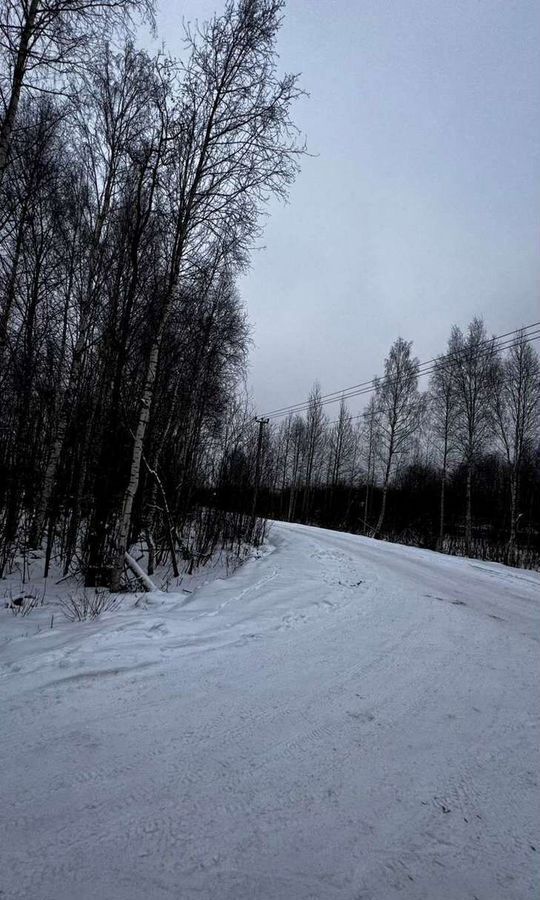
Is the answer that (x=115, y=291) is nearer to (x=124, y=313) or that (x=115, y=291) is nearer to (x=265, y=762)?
(x=124, y=313)

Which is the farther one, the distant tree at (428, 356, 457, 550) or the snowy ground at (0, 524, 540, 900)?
the distant tree at (428, 356, 457, 550)

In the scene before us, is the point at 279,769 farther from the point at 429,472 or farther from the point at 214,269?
the point at 429,472

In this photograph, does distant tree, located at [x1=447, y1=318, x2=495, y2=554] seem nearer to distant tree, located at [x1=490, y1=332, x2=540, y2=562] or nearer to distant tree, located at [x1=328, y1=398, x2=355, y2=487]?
distant tree, located at [x1=490, y1=332, x2=540, y2=562]

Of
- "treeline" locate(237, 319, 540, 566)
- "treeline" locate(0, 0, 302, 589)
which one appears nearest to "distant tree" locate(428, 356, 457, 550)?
"treeline" locate(237, 319, 540, 566)

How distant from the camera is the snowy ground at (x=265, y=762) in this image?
1.32 metres

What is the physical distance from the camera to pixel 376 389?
2233cm

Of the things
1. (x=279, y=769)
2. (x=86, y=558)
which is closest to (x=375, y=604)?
(x=279, y=769)

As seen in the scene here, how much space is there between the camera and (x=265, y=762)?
1.90 metres

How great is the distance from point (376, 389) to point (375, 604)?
62.2 ft

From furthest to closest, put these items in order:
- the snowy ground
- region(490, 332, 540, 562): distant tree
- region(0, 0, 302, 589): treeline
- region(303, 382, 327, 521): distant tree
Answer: region(303, 382, 327, 521): distant tree
region(490, 332, 540, 562): distant tree
region(0, 0, 302, 589): treeline
the snowy ground

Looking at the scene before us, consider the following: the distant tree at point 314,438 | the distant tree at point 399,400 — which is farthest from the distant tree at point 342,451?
the distant tree at point 399,400

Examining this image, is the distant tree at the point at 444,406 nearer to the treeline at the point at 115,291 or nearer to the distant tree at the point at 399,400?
the distant tree at the point at 399,400

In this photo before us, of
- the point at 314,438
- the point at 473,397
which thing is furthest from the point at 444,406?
the point at 314,438

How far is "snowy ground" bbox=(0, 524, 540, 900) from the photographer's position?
1320mm
